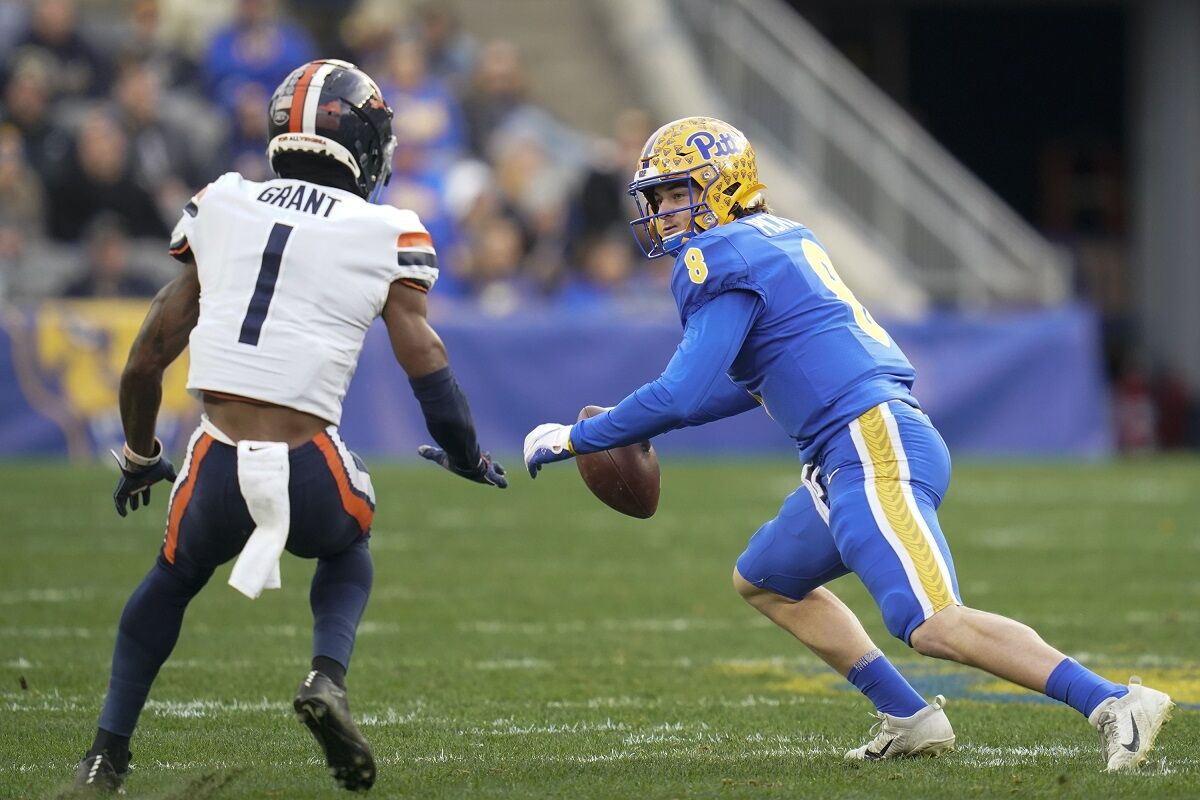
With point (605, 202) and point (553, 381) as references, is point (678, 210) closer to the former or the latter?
point (553, 381)

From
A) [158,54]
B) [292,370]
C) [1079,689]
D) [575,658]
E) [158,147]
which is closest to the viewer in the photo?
[292,370]

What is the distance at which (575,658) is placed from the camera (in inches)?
237

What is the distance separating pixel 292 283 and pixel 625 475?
1.17m

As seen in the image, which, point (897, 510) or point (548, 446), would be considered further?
point (548, 446)

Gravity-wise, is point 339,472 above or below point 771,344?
below

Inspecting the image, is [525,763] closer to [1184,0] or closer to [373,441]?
[373,441]

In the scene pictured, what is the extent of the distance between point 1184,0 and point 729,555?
1199 centimetres

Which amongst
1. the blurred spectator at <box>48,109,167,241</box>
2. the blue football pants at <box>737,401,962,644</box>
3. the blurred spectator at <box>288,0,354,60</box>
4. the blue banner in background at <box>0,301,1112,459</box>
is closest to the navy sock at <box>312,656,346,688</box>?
the blue football pants at <box>737,401,962,644</box>

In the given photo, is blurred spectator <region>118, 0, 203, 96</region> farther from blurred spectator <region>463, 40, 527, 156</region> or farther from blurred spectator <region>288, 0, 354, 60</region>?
blurred spectator <region>463, 40, 527, 156</region>

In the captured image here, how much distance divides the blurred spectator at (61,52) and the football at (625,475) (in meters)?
10.3

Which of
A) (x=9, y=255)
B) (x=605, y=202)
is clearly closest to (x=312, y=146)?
(x=9, y=255)

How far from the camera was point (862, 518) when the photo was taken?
4.15 metres

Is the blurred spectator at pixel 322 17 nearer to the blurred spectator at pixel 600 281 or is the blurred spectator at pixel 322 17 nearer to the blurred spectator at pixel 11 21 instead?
the blurred spectator at pixel 11 21

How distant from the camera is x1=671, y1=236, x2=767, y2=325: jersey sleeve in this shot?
424cm
